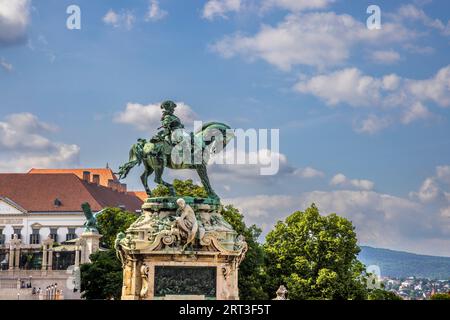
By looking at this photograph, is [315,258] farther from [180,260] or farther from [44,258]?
[44,258]

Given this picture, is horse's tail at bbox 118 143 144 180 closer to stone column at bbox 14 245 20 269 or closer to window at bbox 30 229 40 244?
stone column at bbox 14 245 20 269

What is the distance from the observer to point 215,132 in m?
26.9

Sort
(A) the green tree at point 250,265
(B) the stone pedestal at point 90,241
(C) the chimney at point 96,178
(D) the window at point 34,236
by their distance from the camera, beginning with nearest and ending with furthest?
(A) the green tree at point 250,265 → (B) the stone pedestal at point 90,241 → (D) the window at point 34,236 → (C) the chimney at point 96,178

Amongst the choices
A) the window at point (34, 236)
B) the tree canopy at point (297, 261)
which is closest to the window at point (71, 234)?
the window at point (34, 236)

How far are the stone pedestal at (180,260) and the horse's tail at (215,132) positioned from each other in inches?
95.4

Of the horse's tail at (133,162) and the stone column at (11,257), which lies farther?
the stone column at (11,257)

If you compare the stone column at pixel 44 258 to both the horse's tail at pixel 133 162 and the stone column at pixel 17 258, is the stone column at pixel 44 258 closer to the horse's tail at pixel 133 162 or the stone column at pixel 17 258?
the stone column at pixel 17 258

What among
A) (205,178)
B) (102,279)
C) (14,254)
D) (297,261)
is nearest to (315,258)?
(297,261)

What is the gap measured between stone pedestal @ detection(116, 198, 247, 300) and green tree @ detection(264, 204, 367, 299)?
83.1ft

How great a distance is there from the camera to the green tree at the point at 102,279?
46.9 m

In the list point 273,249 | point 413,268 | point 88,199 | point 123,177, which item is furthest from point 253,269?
point 88,199

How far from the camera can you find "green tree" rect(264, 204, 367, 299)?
50062mm

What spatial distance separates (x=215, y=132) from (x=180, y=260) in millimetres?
4443
